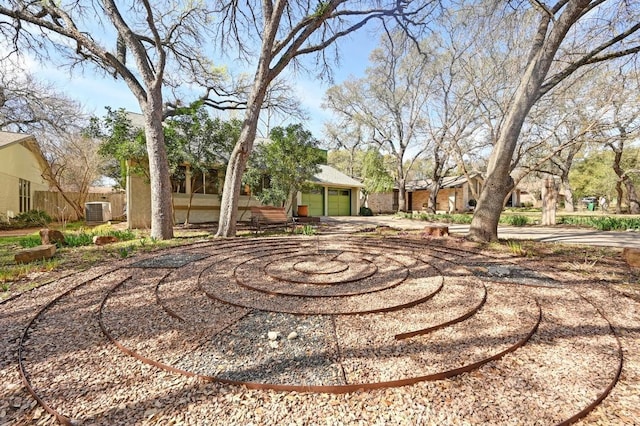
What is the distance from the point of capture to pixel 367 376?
191 centimetres

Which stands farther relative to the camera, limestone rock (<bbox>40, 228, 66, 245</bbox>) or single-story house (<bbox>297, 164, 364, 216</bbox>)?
Answer: single-story house (<bbox>297, 164, 364, 216</bbox>)

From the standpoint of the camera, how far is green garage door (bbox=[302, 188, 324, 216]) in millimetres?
18822

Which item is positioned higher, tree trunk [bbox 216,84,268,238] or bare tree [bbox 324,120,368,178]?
bare tree [bbox 324,120,368,178]

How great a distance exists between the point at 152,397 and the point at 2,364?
1.43 meters

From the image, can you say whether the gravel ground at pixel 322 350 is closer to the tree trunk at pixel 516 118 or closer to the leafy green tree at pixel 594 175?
the tree trunk at pixel 516 118

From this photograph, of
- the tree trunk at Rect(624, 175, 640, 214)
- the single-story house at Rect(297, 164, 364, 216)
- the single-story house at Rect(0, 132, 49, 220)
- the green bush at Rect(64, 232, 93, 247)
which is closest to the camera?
the green bush at Rect(64, 232, 93, 247)

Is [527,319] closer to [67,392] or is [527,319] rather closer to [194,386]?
[194,386]

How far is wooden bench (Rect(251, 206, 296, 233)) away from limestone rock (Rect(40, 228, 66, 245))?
16.7ft

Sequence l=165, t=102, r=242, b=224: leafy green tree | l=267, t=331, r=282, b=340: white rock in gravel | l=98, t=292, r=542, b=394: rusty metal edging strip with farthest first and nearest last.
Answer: l=165, t=102, r=242, b=224: leafy green tree, l=267, t=331, r=282, b=340: white rock in gravel, l=98, t=292, r=542, b=394: rusty metal edging strip

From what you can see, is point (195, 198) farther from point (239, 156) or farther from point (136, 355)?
point (136, 355)

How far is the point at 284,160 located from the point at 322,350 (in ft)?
32.5

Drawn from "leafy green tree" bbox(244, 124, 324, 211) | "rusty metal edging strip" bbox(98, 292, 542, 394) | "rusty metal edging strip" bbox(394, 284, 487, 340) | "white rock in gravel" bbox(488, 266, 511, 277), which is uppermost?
"leafy green tree" bbox(244, 124, 324, 211)

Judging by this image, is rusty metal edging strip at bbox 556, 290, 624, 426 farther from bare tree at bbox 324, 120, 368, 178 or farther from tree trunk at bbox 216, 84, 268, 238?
bare tree at bbox 324, 120, 368, 178

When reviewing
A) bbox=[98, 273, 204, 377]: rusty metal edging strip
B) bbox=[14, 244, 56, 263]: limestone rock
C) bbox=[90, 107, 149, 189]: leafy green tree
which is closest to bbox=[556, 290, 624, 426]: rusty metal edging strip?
bbox=[98, 273, 204, 377]: rusty metal edging strip
